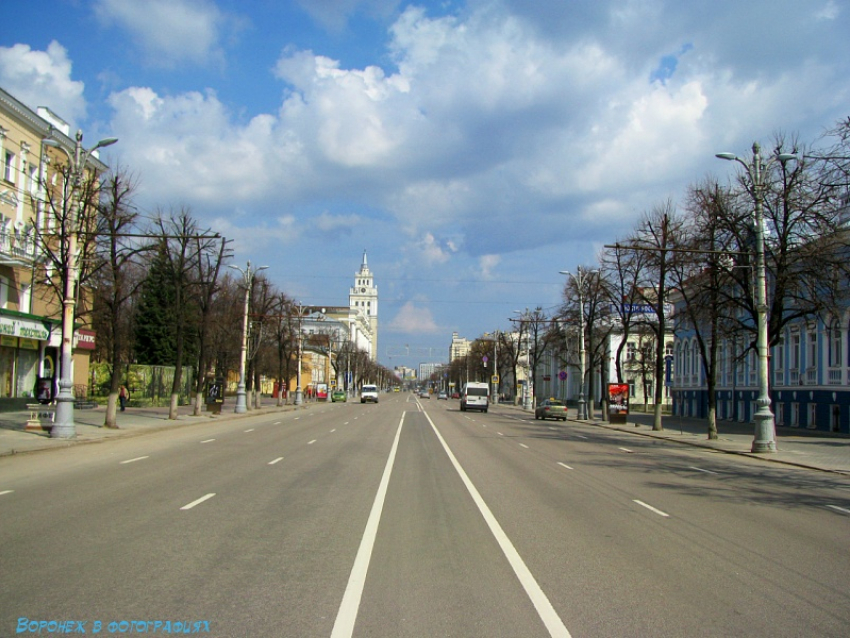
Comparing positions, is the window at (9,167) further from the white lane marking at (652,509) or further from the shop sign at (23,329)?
the white lane marking at (652,509)

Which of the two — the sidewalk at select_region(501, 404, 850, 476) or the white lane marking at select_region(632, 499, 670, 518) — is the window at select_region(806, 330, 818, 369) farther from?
the white lane marking at select_region(632, 499, 670, 518)

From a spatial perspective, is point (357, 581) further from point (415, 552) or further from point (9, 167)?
point (9, 167)

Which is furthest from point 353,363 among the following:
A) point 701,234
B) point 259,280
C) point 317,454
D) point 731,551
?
point 731,551

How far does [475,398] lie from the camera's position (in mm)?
65750

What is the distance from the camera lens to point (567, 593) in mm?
6816

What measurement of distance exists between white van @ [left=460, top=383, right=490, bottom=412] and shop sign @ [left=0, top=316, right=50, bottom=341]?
3574 centimetres

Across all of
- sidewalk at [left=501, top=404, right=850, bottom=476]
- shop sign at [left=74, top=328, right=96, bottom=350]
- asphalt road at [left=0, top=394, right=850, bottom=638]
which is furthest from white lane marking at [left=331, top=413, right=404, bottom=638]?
shop sign at [left=74, top=328, right=96, bottom=350]

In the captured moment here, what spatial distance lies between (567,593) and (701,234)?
91.8ft

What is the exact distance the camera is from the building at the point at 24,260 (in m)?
36.1

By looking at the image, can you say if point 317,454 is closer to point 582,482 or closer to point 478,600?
point 582,482

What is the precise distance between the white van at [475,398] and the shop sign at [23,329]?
1407 inches

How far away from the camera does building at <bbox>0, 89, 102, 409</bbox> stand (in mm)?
36094

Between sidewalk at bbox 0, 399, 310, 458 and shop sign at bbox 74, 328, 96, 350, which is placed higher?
shop sign at bbox 74, 328, 96, 350

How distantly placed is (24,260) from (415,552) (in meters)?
33.5
